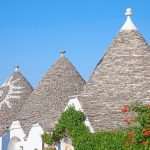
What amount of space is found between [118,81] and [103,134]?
4.52 meters

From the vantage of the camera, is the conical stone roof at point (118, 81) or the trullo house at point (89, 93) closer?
the conical stone roof at point (118, 81)

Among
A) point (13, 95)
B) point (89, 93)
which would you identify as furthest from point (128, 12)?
point (13, 95)

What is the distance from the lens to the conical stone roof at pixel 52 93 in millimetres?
27984

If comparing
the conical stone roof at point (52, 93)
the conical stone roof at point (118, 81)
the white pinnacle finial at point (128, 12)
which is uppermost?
the white pinnacle finial at point (128, 12)

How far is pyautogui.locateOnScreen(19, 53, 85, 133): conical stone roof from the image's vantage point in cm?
2798

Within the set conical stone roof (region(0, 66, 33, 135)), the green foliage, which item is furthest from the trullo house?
the green foliage

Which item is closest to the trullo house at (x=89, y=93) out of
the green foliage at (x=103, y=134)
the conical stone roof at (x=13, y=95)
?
the conical stone roof at (x=13, y=95)

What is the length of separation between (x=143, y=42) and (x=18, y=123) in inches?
292

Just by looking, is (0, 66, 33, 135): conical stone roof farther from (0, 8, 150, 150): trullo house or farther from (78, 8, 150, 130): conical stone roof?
(78, 8, 150, 130): conical stone roof

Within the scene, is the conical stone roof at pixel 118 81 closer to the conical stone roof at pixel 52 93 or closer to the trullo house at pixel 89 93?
the trullo house at pixel 89 93

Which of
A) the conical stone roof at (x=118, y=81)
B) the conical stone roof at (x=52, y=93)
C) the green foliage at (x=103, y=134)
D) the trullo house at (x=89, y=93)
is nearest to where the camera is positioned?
the green foliage at (x=103, y=134)

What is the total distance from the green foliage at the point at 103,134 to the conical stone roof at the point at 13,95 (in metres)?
5.63

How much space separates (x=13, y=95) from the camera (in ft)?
103

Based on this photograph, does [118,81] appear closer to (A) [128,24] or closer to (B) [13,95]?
(A) [128,24]
